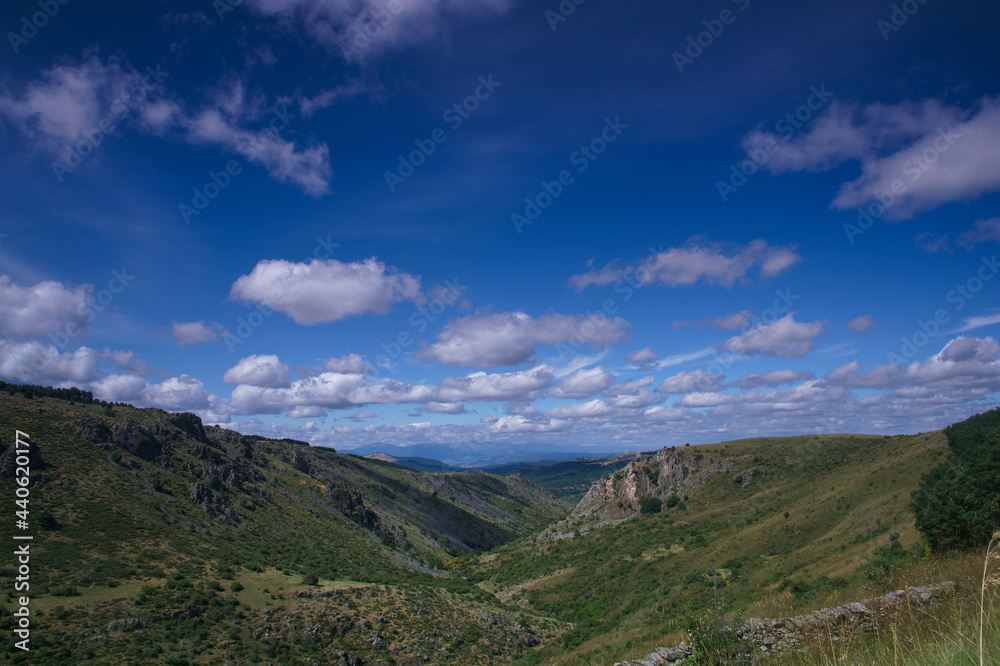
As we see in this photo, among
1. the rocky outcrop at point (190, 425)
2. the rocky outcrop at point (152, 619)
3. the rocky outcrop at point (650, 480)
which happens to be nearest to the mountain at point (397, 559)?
the rocky outcrop at point (152, 619)

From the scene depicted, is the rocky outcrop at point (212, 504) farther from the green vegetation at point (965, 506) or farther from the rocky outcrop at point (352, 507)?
the green vegetation at point (965, 506)

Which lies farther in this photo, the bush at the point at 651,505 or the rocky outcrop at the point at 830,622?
the bush at the point at 651,505

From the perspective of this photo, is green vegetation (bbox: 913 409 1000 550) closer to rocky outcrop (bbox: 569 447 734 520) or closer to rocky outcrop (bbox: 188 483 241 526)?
rocky outcrop (bbox: 569 447 734 520)

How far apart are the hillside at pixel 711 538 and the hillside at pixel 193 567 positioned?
13033 millimetres

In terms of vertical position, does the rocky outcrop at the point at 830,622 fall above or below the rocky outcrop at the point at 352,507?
above

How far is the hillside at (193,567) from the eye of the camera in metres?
32.5

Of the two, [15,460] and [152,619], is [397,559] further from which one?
[15,460]

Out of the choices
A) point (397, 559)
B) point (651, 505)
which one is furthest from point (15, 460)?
point (651, 505)

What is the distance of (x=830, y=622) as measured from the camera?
27.8 ft

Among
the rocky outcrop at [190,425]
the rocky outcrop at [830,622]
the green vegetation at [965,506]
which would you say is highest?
the rocky outcrop at [190,425]

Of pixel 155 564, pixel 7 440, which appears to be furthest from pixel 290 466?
pixel 155 564

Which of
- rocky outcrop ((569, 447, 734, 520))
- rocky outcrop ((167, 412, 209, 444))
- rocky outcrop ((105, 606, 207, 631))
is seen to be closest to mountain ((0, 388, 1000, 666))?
rocky outcrop ((105, 606, 207, 631))

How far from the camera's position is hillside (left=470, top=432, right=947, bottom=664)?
31.9m

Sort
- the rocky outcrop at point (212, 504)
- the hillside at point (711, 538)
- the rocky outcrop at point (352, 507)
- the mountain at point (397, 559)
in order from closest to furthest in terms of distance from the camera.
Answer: the mountain at point (397, 559) < the hillside at point (711, 538) < the rocky outcrop at point (212, 504) < the rocky outcrop at point (352, 507)
